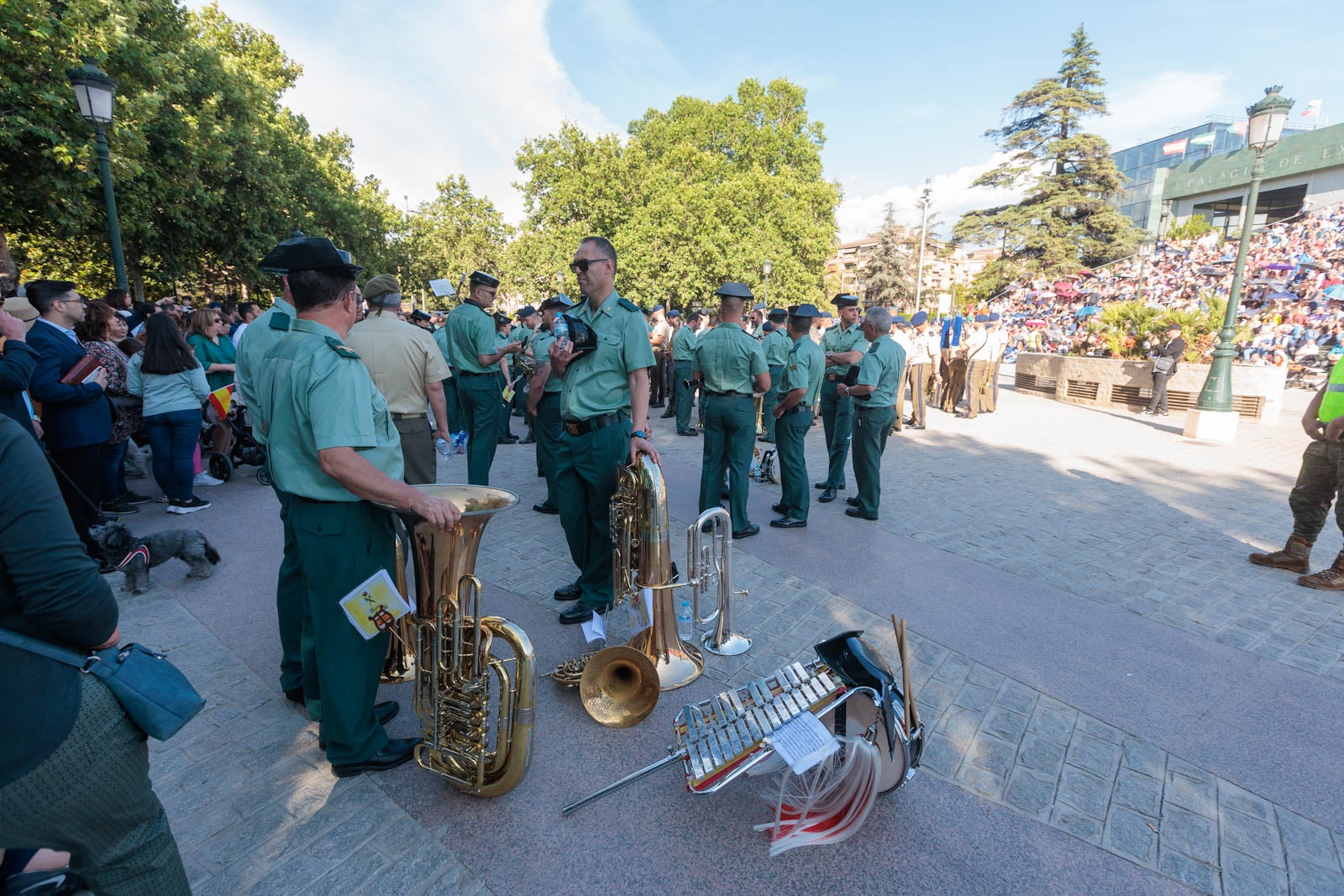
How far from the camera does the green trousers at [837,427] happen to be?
7.37 metres

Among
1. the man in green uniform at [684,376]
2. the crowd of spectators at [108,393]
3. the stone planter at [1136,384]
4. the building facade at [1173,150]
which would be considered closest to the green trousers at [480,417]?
the crowd of spectators at [108,393]

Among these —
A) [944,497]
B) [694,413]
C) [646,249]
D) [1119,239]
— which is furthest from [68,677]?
[1119,239]

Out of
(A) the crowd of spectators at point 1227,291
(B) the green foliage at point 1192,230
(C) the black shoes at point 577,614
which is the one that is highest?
(B) the green foliage at point 1192,230

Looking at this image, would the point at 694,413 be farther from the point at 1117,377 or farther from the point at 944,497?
the point at 1117,377

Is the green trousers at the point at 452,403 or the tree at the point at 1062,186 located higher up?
the tree at the point at 1062,186

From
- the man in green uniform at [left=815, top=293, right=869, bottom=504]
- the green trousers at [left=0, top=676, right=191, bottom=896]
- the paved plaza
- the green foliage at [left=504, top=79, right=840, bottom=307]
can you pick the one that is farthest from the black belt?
the green foliage at [left=504, top=79, right=840, bottom=307]

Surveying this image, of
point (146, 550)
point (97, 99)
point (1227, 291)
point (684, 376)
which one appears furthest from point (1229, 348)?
point (1227, 291)

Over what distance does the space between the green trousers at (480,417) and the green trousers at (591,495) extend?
2.79 metres

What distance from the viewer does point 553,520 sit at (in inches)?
253

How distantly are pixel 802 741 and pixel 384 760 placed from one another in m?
1.87

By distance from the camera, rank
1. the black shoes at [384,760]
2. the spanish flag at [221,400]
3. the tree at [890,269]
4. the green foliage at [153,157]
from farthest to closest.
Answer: the tree at [890,269]
the green foliage at [153,157]
the spanish flag at [221,400]
the black shoes at [384,760]

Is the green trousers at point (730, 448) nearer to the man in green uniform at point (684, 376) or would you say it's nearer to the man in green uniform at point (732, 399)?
the man in green uniform at point (732, 399)

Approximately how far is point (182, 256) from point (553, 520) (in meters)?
18.1

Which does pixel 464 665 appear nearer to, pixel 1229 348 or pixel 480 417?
pixel 480 417
